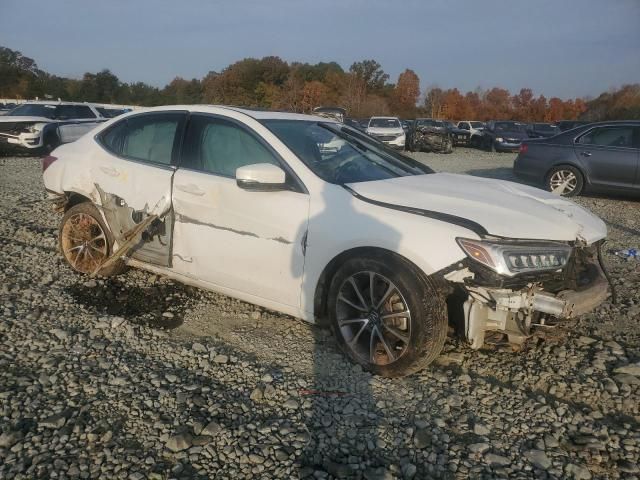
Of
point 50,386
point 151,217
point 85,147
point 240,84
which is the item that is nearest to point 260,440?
point 50,386

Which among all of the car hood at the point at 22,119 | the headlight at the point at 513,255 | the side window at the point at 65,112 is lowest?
the headlight at the point at 513,255

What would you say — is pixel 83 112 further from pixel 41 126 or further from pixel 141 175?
pixel 141 175

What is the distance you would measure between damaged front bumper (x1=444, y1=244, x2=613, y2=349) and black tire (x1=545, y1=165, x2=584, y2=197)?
7190 millimetres

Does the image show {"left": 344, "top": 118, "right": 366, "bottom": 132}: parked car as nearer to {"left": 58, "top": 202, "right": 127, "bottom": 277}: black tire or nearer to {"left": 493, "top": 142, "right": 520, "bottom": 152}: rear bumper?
{"left": 58, "top": 202, "right": 127, "bottom": 277}: black tire

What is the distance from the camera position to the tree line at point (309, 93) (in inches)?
2009

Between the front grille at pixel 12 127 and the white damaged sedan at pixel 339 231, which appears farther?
the front grille at pixel 12 127

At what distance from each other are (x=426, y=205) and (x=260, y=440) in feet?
5.47

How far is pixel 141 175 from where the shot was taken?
13.2 ft

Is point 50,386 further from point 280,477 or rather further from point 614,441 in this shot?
point 614,441

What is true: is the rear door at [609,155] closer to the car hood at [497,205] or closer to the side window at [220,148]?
the car hood at [497,205]

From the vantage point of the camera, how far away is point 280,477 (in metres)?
2.24

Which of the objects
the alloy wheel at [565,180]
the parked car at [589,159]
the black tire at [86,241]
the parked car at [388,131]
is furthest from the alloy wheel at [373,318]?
the parked car at [388,131]

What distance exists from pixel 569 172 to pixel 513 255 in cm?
793

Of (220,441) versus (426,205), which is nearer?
(220,441)
